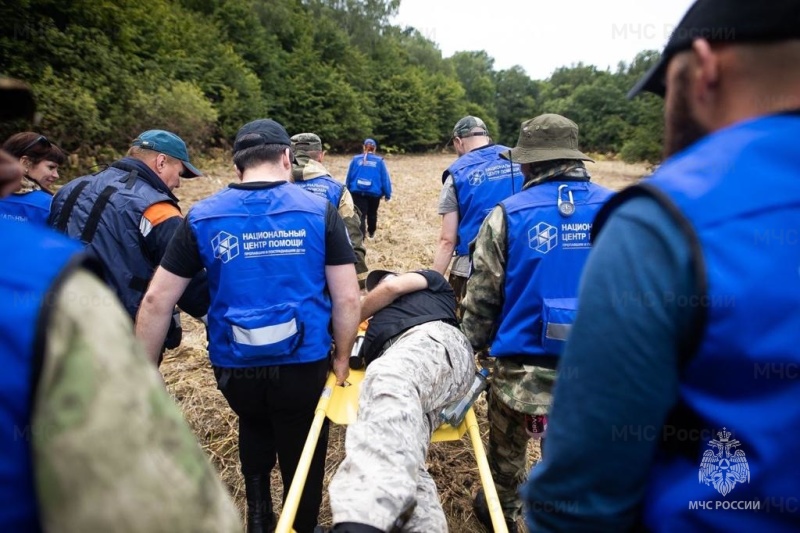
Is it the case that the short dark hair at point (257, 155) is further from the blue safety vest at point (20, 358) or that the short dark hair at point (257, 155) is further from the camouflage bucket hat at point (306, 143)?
the camouflage bucket hat at point (306, 143)

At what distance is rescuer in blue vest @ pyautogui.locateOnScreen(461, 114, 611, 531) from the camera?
8.67 ft

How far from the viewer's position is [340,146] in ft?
115

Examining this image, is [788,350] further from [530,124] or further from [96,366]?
[530,124]

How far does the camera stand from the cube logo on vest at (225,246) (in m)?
2.52

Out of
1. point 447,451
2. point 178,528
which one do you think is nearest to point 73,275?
point 178,528

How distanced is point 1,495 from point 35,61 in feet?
54.8

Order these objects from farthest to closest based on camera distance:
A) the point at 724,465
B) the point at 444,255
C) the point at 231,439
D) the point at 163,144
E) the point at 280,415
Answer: the point at 444,255 → the point at 231,439 → the point at 163,144 → the point at 280,415 → the point at 724,465

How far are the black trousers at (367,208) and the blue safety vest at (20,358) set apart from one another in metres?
9.54

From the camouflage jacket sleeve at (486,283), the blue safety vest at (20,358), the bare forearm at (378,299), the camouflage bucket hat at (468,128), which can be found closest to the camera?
the blue safety vest at (20,358)

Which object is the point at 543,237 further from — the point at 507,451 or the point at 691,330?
the point at 691,330

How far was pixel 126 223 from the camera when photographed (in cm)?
300

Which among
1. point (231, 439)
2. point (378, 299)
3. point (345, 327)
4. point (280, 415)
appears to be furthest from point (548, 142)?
point (231, 439)

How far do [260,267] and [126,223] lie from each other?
1.06 m

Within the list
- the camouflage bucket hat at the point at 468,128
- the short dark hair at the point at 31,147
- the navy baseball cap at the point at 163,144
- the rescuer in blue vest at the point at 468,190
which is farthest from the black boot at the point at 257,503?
the camouflage bucket hat at the point at 468,128
